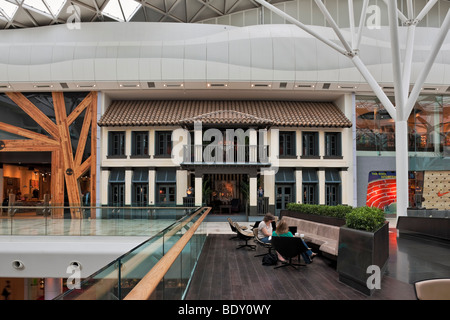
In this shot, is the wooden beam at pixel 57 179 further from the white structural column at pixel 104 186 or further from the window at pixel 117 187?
the window at pixel 117 187

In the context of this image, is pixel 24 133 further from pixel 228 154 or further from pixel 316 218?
pixel 316 218

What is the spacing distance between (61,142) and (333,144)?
60.7ft

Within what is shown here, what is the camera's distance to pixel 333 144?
2188 cm

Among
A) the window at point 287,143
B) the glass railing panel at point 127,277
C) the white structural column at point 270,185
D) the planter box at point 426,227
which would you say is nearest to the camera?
the glass railing panel at point 127,277

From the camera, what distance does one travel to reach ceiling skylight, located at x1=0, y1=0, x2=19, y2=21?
19.0m

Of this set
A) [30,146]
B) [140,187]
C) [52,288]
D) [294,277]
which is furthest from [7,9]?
[294,277]

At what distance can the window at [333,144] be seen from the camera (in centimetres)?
2153

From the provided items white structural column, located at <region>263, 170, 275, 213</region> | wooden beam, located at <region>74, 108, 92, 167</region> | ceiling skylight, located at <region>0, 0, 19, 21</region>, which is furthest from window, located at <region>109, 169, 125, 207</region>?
ceiling skylight, located at <region>0, 0, 19, 21</region>

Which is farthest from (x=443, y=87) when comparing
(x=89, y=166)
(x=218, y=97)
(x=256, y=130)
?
(x=89, y=166)

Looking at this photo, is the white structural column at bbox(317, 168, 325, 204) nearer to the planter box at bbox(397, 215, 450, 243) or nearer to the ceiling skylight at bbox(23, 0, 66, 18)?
the planter box at bbox(397, 215, 450, 243)

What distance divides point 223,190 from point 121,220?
1161 centimetres

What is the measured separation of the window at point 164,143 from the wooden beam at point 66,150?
5.67m

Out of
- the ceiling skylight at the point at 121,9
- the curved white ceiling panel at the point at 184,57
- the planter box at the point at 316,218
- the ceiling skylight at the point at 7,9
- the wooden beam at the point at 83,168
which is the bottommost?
the planter box at the point at 316,218

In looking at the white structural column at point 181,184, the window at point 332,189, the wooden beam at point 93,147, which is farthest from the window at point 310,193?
the wooden beam at point 93,147
